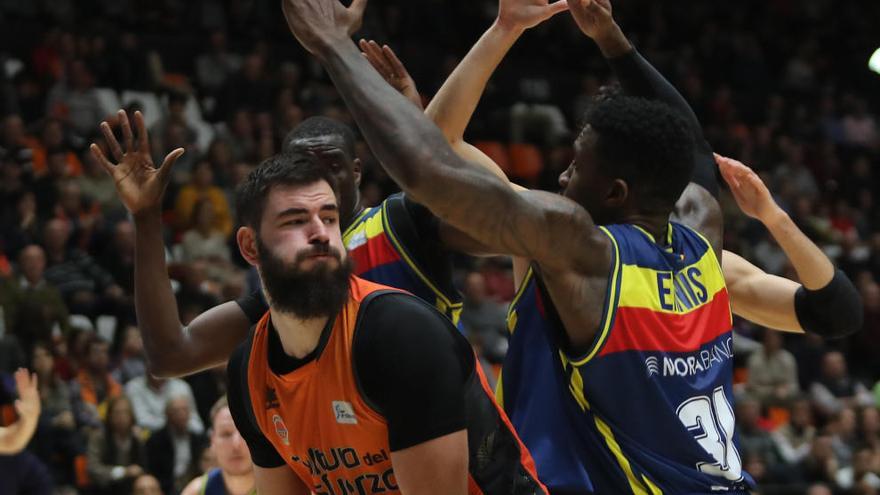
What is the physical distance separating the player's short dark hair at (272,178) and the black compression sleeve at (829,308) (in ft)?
5.60

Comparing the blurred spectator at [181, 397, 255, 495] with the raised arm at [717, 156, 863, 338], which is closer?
the raised arm at [717, 156, 863, 338]

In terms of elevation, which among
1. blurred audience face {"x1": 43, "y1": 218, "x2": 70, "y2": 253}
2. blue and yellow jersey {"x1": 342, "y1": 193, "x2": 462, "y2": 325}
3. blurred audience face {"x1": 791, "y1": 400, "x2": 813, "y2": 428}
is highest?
blue and yellow jersey {"x1": 342, "y1": 193, "x2": 462, "y2": 325}

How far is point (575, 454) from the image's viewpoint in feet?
11.4

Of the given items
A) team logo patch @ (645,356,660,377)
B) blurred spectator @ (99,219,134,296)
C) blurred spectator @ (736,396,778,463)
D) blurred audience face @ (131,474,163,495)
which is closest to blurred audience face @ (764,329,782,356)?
blurred spectator @ (736,396,778,463)

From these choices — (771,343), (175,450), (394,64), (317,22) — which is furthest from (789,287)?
(771,343)

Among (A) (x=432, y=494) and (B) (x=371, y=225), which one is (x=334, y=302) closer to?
(A) (x=432, y=494)

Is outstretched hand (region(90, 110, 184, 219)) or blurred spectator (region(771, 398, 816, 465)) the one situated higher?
outstretched hand (region(90, 110, 184, 219))

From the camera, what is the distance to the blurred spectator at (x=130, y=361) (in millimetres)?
10656

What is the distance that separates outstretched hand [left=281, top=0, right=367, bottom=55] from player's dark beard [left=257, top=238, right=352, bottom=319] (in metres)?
0.57

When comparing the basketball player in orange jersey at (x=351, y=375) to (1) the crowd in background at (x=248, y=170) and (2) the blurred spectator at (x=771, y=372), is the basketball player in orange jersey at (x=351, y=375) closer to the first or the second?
(1) the crowd in background at (x=248, y=170)

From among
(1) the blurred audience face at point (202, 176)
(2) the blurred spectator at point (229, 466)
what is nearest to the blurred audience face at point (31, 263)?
(1) the blurred audience face at point (202, 176)

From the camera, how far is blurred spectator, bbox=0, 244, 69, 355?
412 inches

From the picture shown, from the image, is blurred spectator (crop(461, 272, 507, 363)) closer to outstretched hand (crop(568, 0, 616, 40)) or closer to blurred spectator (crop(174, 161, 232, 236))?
blurred spectator (crop(174, 161, 232, 236))

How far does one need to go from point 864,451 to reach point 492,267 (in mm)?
4047
